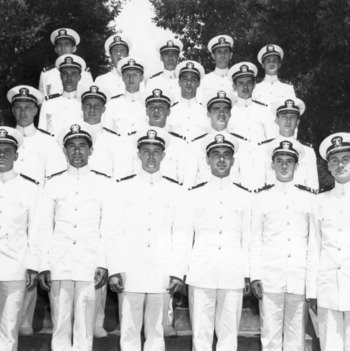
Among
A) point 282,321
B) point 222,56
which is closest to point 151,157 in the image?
point 282,321

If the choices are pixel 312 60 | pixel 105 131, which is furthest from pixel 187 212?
pixel 312 60

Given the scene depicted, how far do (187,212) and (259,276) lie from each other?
98 cm

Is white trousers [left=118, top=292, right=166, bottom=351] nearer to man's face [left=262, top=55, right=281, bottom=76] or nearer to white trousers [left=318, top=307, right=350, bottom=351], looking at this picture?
white trousers [left=318, top=307, right=350, bottom=351]

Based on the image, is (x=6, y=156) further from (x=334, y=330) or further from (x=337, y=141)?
(x=334, y=330)

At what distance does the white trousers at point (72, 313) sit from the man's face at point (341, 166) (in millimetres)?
2691

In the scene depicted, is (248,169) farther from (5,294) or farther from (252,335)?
(5,294)

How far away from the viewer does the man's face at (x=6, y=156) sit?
672 cm

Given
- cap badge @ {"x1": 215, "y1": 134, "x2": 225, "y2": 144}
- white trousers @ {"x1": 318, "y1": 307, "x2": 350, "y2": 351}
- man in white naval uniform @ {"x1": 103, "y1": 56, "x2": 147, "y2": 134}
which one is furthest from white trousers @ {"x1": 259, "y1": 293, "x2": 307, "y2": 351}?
man in white naval uniform @ {"x1": 103, "y1": 56, "x2": 147, "y2": 134}

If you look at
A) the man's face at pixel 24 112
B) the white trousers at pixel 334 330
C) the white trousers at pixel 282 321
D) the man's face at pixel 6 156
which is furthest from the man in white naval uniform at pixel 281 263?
the man's face at pixel 24 112

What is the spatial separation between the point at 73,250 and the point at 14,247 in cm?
60

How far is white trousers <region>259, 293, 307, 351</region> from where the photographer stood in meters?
6.49

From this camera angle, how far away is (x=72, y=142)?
6855mm

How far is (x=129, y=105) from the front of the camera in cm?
949

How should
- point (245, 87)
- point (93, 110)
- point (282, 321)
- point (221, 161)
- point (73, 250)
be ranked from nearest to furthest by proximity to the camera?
1. point (73, 250)
2. point (282, 321)
3. point (221, 161)
4. point (93, 110)
5. point (245, 87)
